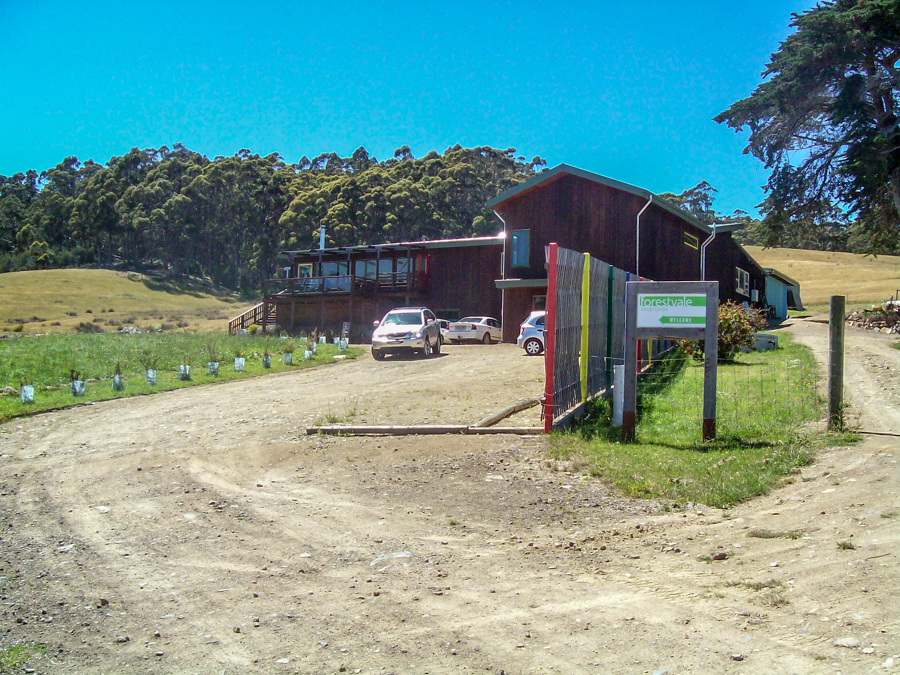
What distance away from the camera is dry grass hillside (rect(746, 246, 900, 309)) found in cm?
5391

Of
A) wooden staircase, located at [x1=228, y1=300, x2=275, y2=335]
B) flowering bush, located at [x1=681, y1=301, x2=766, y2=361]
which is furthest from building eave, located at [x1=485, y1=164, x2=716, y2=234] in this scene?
wooden staircase, located at [x1=228, y1=300, x2=275, y2=335]

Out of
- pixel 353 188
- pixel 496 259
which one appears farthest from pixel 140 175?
pixel 496 259

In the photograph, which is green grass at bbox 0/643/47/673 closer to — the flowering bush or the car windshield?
the flowering bush

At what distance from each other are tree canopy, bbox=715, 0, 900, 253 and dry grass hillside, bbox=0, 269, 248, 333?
36806mm

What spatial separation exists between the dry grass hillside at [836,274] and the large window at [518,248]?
24.6m

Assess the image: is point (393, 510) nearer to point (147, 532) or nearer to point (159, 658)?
point (147, 532)

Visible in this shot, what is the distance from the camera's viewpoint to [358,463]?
916 cm

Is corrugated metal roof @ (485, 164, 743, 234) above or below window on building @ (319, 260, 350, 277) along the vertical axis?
above

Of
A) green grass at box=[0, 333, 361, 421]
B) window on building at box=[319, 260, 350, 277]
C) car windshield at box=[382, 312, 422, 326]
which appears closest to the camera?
green grass at box=[0, 333, 361, 421]

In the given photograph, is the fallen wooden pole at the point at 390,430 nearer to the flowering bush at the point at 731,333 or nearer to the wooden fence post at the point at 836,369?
the wooden fence post at the point at 836,369

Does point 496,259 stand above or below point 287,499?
above

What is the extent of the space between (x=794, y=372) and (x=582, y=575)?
10472 mm

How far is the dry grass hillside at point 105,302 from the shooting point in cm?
5726

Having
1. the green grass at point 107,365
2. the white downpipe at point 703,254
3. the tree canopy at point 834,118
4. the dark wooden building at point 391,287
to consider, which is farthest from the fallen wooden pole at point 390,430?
the white downpipe at point 703,254
